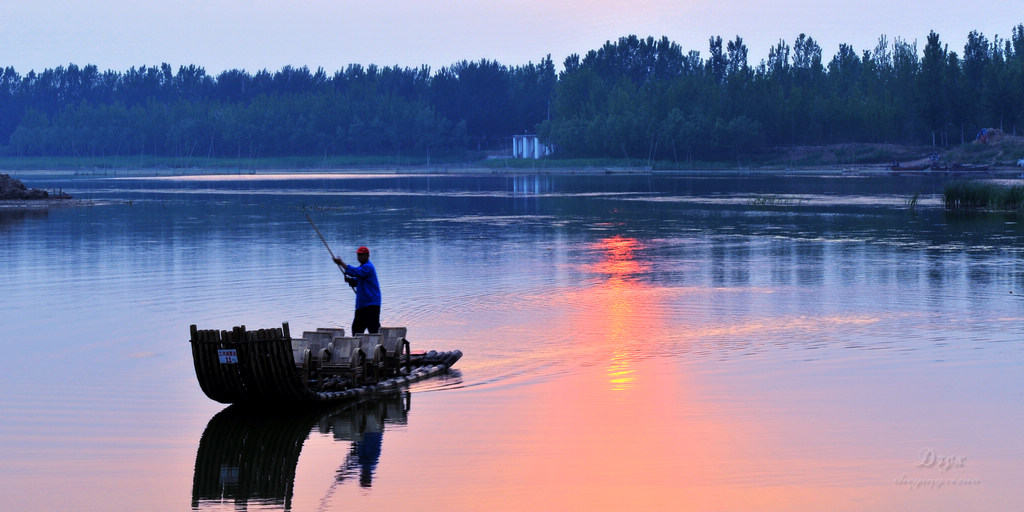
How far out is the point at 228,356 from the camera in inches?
763

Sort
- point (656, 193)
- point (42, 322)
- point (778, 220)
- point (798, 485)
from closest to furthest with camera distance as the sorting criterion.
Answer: point (798, 485)
point (42, 322)
point (778, 220)
point (656, 193)

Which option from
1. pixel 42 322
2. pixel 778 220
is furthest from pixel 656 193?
pixel 42 322

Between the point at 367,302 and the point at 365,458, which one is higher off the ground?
the point at 367,302

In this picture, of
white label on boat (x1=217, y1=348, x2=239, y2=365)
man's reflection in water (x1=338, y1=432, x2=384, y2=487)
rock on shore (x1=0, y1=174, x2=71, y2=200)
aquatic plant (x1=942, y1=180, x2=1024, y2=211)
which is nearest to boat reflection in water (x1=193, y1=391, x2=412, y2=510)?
man's reflection in water (x1=338, y1=432, x2=384, y2=487)

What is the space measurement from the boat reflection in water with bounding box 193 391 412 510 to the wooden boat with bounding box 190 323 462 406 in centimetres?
32

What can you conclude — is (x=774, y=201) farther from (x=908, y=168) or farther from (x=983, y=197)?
(x=908, y=168)

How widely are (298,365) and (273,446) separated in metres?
2.33

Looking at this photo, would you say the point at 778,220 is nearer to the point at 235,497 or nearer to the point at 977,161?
the point at 235,497

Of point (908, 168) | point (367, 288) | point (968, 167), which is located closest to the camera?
point (367, 288)

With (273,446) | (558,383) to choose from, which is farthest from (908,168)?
(273,446)

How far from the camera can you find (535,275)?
42094 mm

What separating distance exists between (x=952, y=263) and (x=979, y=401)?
25.0 m

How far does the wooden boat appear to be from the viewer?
19.3m

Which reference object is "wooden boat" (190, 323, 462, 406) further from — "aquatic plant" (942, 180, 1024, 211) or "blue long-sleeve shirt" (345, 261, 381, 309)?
"aquatic plant" (942, 180, 1024, 211)
